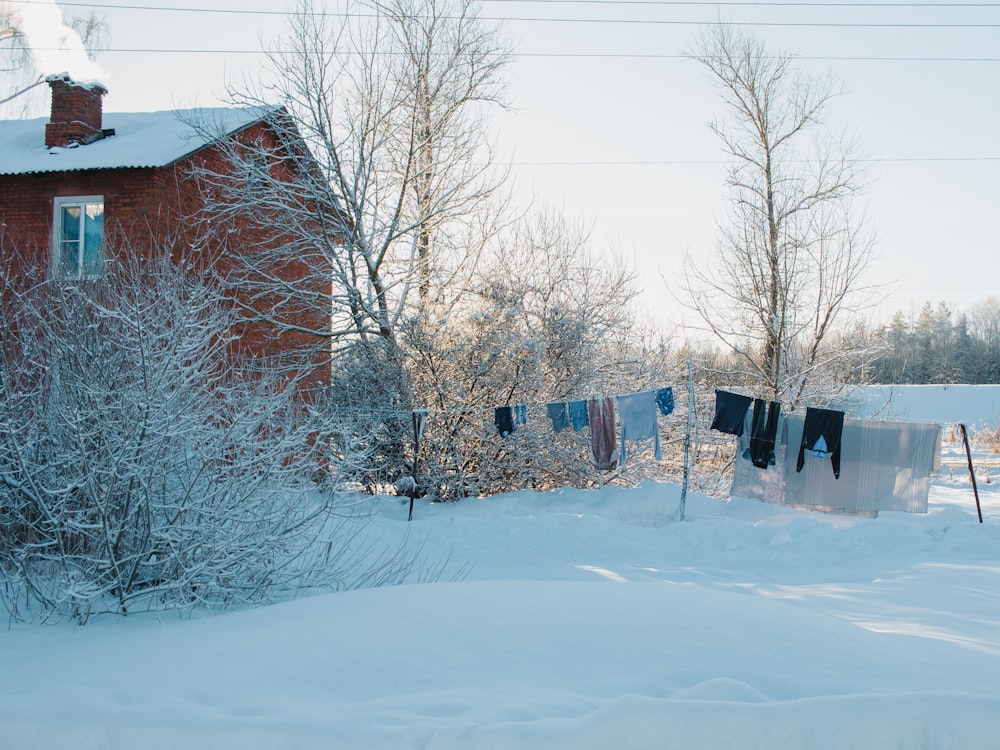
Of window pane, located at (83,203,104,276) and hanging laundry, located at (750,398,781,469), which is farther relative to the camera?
window pane, located at (83,203,104,276)

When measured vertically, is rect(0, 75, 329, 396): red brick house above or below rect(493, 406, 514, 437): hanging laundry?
above

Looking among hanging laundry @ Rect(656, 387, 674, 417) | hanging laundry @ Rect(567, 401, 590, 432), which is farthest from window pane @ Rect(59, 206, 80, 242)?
hanging laundry @ Rect(656, 387, 674, 417)

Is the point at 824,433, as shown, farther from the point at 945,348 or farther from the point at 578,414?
the point at 945,348

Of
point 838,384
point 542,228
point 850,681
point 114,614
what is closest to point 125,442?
point 114,614

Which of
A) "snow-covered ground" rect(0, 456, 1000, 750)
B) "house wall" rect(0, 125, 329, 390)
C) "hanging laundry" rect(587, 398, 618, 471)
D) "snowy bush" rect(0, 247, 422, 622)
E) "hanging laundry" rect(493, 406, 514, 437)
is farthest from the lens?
"house wall" rect(0, 125, 329, 390)

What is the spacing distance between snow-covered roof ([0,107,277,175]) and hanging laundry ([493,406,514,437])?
7.08 meters

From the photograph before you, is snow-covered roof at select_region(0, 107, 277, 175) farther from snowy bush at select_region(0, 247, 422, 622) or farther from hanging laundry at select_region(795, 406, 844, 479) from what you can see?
hanging laundry at select_region(795, 406, 844, 479)

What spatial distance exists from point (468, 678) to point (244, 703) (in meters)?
0.96

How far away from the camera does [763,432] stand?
11164mm

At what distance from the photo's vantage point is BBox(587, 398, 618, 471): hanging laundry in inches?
490

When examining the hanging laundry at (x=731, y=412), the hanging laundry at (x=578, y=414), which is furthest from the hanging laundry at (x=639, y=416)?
the hanging laundry at (x=731, y=412)

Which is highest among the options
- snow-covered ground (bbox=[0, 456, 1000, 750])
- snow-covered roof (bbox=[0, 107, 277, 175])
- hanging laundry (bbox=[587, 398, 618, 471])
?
snow-covered roof (bbox=[0, 107, 277, 175])

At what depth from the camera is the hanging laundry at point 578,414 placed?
12625 millimetres

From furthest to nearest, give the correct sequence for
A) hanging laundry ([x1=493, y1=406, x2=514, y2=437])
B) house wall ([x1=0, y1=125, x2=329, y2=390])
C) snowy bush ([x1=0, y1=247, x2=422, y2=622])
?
house wall ([x1=0, y1=125, x2=329, y2=390]), hanging laundry ([x1=493, y1=406, x2=514, y2=437]), snowy bush ([x1=0, y1=247, x2=422, y2=622])
